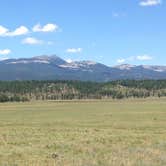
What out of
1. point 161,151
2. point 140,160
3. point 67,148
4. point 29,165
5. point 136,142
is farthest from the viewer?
point 136,142

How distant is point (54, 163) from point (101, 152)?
186 inches

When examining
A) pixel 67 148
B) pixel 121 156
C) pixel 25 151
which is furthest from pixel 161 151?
pixel 25 151

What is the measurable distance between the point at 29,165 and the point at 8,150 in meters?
5.37

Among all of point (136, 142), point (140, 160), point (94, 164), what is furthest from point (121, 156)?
→ point (136, 142)

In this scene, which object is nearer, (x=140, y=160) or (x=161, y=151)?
(x=140, y=160)

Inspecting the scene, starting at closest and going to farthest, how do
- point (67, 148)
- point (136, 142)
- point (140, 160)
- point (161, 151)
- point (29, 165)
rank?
point (29, 165) < point (140, 160) < point (161, 151) < point (67, 148) < point (136, 142)

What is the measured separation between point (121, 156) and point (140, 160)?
1.54 metres

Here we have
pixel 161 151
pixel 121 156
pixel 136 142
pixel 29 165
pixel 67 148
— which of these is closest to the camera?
pixel 29 165

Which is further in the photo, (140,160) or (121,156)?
(121,156)

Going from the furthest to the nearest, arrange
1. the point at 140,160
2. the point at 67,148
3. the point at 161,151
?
1. the point at 67,148
2. the point at 161,151
3. the point at 140,160

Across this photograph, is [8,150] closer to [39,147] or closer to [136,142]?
[39,147]

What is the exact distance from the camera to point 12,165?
765 inches

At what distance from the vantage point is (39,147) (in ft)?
85.9

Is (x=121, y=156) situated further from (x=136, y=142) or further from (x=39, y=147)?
(x=136, y=142)
